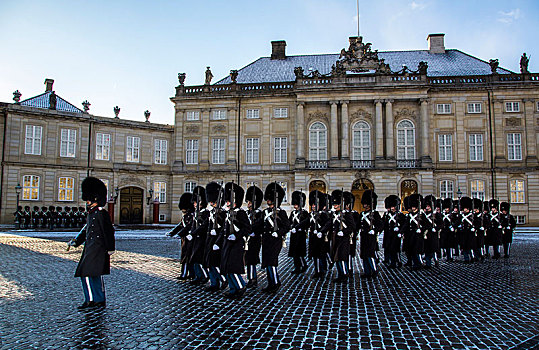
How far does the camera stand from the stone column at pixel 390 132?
35375mm

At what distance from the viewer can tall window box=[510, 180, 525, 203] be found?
34906 mm

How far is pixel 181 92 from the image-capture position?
39.9m

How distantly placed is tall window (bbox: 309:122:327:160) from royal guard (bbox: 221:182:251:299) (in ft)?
95.5

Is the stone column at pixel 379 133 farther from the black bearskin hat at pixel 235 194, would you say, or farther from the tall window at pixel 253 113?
the black bearskin hat at pixel 235 194

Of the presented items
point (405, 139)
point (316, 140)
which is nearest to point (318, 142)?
point (316, 140)

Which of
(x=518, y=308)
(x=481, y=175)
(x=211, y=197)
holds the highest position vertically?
(x=481, y=175)

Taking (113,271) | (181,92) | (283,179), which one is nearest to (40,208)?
(181,92)

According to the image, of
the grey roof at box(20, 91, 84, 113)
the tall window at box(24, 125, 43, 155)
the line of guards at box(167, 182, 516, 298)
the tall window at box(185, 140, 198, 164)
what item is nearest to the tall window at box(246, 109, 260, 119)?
the tall window at box(185, 140, 198, 164)

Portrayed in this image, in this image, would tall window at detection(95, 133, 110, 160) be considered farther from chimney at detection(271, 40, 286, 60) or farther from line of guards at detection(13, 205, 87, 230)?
chimney at detection(271, 40, 286, 60)

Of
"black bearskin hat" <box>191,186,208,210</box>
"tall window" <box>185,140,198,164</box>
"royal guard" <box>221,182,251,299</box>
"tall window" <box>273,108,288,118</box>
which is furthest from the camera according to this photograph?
"tall window" <box>185,140,198,164</box>

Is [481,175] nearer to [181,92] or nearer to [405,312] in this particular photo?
[181,92]

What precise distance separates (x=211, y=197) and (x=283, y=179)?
2888 centimetres

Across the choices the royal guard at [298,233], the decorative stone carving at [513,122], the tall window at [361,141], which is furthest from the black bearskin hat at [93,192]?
the decorative stone carving at [513,122]

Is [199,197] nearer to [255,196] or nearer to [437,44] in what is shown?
[255,196]
